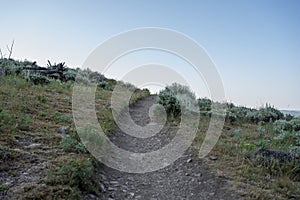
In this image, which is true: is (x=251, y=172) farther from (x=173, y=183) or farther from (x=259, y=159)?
(x=173, y=183)

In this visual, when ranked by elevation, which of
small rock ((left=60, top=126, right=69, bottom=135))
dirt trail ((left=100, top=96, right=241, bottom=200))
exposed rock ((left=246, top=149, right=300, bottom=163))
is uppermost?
small rock ((left=60, top=126, right=69, bottom=135))

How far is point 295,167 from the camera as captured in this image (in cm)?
635

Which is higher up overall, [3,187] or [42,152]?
[42,152]

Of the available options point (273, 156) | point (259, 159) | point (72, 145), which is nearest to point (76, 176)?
point (72, 145)

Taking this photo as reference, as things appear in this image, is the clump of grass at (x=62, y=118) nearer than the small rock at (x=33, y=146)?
No

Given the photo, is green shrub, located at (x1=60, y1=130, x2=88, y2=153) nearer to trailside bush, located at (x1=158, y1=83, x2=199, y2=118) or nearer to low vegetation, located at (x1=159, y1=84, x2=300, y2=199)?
low vegetation, located at (x1=159, y1=84, x2=300, y2=199)

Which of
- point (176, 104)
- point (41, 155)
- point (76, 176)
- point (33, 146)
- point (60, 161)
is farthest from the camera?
point (176, 104)

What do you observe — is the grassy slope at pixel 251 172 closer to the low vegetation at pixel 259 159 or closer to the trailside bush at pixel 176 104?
the low vegetation at pixel 259 159

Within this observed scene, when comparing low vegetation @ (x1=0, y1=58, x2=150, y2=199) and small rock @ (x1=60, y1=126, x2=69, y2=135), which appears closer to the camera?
low vegetation @ (x1=0, y1=58, x2=150, y2=199)

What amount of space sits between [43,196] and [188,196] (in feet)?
9.24

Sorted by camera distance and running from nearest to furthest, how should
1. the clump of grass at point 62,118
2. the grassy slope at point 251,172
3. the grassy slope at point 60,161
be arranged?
1. the grassy slope at point 60,161
2. the grassy slope at point 251,172
3. the clump of grass at point 62,118

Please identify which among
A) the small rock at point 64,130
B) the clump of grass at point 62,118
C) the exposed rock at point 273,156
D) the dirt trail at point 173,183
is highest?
the clump of grass at point 62,118

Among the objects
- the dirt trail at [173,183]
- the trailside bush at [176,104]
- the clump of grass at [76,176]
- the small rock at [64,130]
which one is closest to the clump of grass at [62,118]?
the small rock at [64,130]

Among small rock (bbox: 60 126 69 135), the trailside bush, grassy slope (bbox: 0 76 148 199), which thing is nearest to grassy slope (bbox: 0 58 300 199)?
grassy slope (bbox: 0 76 148 199)
